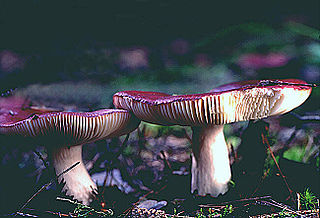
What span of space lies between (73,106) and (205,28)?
1.94 meters

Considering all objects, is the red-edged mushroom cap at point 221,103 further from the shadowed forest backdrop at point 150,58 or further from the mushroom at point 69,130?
the shadowed forest backdrop at point 150,58

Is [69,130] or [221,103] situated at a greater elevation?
[221,103]

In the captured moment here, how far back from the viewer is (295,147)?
2055 mm

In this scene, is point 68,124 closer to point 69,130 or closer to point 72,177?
point 69,130

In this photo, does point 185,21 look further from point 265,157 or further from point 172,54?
point 265,157

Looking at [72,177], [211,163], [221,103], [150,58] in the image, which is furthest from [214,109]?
[150,58]

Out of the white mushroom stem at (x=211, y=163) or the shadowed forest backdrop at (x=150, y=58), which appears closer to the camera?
the white mushroom stem at (x=211, y=163)

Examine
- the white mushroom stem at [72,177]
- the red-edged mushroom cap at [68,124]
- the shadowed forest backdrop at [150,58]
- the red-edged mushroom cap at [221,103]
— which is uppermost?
the shadowed forest backdrop at [150,58]

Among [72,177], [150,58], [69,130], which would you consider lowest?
[72,177]

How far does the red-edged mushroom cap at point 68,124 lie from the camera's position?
1277mm

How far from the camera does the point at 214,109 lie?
50.3 inches

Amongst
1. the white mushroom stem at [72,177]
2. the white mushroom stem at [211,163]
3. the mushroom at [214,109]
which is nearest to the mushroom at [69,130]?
the white mushroom stem at [72,177]

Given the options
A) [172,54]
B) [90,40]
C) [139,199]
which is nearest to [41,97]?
[90,40]

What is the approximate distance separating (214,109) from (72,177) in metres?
0.95
